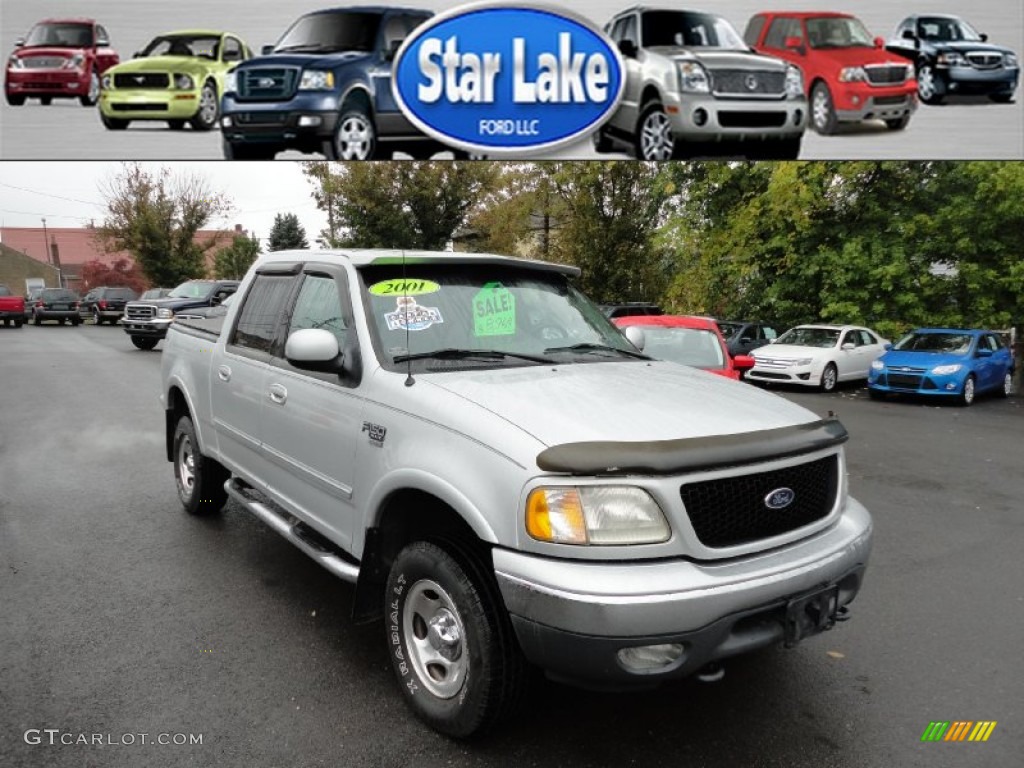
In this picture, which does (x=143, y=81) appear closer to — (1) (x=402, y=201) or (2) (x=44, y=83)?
(2) (x=44, y=83)

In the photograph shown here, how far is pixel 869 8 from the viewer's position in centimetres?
1195

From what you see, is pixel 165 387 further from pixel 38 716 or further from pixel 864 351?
pixel 864 351

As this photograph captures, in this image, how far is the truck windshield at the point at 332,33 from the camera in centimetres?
1083

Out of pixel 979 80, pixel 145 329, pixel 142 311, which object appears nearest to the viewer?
pixel 979 80

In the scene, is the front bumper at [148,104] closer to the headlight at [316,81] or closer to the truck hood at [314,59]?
the truck hood at [314,59]

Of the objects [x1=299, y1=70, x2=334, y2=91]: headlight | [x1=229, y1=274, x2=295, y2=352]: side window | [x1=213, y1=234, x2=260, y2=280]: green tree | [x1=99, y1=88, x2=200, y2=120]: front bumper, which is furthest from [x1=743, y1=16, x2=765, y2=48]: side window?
[x1=213, y1=234, x2=260, y2=280]: green tree

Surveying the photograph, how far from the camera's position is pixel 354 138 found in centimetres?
1114

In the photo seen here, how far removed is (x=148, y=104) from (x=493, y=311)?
9539 millimetres

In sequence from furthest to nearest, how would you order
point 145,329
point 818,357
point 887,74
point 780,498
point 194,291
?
point 194,291, point 145,329, point 818,357, point 887,74, point 780,498

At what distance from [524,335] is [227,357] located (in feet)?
7.27

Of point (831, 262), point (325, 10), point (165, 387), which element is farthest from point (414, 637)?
point (831, 262)

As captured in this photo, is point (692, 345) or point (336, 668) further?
point (692, 345)

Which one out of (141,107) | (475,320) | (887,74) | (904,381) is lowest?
(904,381)

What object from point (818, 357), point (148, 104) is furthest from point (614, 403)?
point (818, 357)
